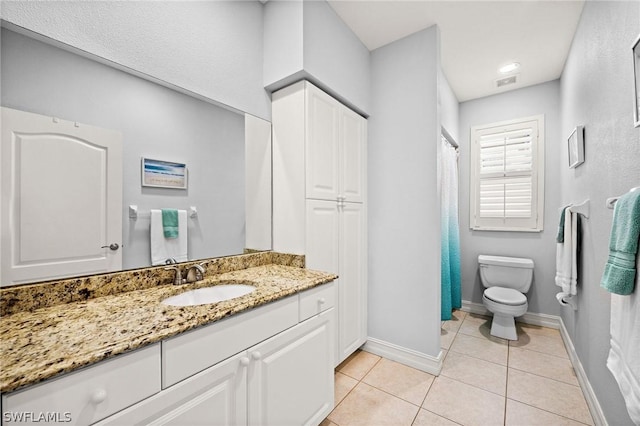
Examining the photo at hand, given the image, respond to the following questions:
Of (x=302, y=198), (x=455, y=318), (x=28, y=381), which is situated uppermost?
(x=302, y=198)

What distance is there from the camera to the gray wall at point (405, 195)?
199cm

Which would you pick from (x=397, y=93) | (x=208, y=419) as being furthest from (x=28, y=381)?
(x=397, y=93)

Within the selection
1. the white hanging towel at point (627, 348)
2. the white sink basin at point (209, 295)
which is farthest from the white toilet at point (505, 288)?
the white sink basin at point (209, 295)

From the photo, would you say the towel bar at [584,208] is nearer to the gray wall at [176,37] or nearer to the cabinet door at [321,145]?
the cabinet door at [321,145]

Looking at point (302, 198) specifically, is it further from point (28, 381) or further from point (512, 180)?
point (512, 180)

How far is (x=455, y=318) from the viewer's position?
303 centimetres

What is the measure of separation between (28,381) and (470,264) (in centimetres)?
365

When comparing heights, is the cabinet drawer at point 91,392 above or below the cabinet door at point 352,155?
below

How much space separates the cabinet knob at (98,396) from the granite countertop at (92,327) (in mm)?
90

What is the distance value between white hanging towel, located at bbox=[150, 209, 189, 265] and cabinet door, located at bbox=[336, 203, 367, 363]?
3.55ft

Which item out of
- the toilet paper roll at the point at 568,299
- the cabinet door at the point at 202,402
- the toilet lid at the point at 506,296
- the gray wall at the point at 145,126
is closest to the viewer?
the cabinet door at the point at 202,402

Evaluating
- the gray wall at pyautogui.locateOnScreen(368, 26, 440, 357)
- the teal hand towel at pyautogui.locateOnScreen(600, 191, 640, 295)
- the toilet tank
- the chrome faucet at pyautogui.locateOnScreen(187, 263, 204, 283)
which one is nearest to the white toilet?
the toilet tank

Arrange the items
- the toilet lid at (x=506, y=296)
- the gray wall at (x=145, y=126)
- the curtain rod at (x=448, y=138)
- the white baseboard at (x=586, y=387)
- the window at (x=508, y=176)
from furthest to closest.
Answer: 1. the window at (x=508, y=176)
2. the curtain rod at (x=448, y=138)
3. the toilet lid at (x=506, y=296)
4. the white baseboard at (x=586, y=387)
5. the gray wall at (x=145, y=126)

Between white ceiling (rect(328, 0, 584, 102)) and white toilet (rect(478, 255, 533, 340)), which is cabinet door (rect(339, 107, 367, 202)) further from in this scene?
white toilet (rect(478, 255, 533, 340))
